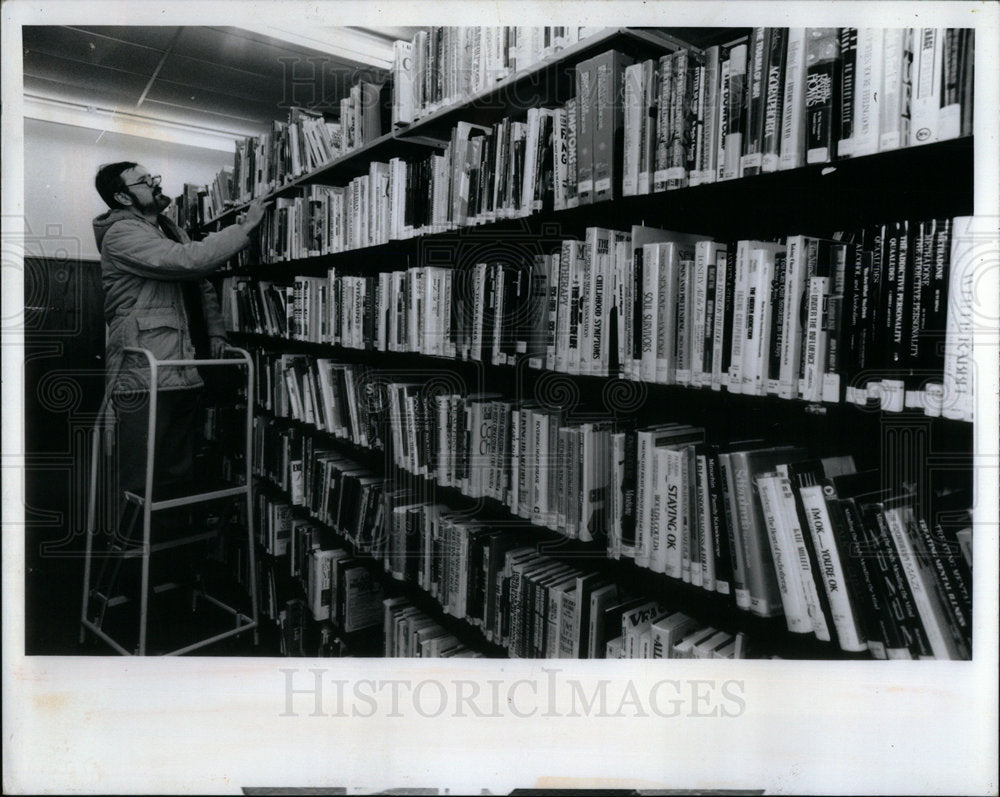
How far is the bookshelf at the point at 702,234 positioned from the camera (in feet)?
3.67

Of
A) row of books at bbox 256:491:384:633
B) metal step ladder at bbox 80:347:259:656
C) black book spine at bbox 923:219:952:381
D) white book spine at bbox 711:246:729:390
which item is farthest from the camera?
row of books at bbox 256:491:384:633

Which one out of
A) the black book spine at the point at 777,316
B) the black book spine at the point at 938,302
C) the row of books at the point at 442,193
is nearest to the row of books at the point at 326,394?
the row of books at the point at 442,193

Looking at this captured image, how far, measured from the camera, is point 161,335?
1.95 m

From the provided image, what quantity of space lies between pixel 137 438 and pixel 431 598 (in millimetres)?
1026

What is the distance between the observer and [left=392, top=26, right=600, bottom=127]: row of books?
138 centimetres

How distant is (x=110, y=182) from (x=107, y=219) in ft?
0.35

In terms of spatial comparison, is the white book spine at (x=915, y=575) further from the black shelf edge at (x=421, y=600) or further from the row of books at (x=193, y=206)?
the row of books at (x=193, y=206)

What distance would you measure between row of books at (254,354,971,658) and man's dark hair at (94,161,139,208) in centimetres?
138

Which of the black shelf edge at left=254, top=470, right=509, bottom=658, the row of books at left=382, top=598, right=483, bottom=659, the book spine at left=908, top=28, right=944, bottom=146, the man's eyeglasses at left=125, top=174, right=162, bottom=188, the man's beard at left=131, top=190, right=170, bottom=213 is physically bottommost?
the row of books at left=382, top=598, right=483, bottom=659

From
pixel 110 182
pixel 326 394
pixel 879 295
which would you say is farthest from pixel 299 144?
pixel 879 295

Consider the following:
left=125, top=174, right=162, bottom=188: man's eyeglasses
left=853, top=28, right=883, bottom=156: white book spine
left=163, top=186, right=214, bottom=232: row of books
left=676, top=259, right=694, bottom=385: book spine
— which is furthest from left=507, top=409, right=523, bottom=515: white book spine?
left=163, top=186, right=214, bottom=232: row of books

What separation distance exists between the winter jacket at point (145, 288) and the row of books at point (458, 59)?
0.73 meters

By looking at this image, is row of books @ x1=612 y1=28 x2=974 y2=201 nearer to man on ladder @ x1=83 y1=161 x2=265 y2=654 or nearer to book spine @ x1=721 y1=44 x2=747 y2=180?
book spine @ x1=721 y1=44 x2=747 y2=180

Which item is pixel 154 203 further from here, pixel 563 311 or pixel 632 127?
pixel 632 127
